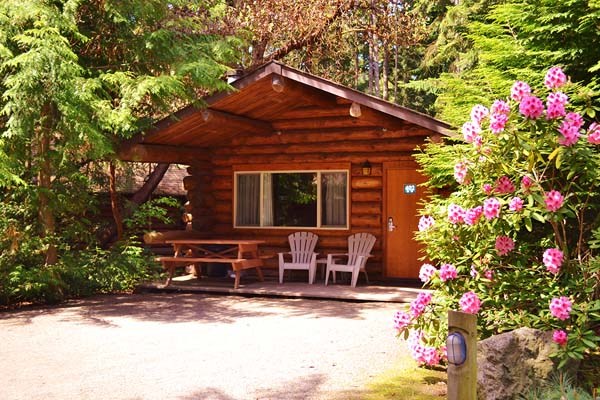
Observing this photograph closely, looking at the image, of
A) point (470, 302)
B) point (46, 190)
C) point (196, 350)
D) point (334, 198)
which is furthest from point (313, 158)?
point (470, 302)

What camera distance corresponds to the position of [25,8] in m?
9.21

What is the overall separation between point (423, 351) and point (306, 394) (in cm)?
101

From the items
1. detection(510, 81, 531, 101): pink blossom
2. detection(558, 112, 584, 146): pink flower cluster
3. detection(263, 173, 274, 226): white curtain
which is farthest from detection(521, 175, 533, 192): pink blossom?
detection(263, 173, 274, 226): white curtain

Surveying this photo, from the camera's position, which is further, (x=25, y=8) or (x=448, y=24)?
(x=448, y=24)

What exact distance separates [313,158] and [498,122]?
7.87 metres

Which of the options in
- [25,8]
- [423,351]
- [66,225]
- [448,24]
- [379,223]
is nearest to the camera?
[423,351]

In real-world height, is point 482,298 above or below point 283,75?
below

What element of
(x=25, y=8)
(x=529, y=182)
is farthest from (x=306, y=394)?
(x=25, y=8)

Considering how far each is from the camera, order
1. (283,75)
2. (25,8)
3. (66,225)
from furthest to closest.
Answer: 1. (66,225)
2. (283,75)
3. (25,8)

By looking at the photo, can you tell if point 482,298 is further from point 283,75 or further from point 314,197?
point 314,197

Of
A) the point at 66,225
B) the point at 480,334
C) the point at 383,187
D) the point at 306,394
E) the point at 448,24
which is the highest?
the point at 448,24

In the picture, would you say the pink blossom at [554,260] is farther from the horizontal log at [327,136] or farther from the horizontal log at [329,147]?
the horizontal log at [329,147]

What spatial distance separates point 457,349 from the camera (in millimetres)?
3408

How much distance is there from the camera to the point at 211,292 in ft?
36.7
